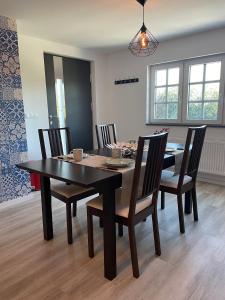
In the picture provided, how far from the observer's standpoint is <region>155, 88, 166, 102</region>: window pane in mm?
4035

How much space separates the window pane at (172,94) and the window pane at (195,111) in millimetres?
298

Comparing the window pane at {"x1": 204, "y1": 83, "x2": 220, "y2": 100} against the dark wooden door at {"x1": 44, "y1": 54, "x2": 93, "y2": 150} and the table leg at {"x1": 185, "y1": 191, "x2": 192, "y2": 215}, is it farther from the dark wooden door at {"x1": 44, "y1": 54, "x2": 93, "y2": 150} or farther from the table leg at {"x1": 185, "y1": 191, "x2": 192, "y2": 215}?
the dark wooden door at {"x1": 44, "y1": 54, "x2": 93, "y2": 150}

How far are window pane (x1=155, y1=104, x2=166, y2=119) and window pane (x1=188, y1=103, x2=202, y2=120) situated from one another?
464mm

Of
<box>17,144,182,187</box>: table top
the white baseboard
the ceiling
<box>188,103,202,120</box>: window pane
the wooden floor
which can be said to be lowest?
the wooden floor

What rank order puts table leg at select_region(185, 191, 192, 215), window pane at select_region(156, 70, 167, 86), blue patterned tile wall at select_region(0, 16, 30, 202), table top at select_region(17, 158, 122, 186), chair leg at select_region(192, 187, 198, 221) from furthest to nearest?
window pane at select_region(156, 70, 167, 86) → blue patterned tile wall at select_region(0, 16, 30, 202) → table leg at select_region(185, 191, 192, 215) → chair leg at select_region(192, 187, 198, 221) → table top at select_region(17, 158, 122, 186)

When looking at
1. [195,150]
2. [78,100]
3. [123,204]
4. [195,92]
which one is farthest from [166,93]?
[123,204]

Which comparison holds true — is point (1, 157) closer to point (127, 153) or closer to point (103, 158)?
point (103, 158)

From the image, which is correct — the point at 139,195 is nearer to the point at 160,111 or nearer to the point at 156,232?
the point at 156,232

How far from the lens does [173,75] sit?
12.7 ft

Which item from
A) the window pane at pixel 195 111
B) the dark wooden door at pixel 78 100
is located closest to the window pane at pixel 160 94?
the window pane at pixel 195 111

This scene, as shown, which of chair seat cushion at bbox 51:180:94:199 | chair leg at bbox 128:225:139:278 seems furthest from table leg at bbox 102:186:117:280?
chair seat cushion at bbox 51:180:94:199

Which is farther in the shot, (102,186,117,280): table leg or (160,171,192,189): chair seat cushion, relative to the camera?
(160,171,192,189): chair seat cushion

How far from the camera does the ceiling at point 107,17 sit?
7.92ft

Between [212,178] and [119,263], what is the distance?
242cm
